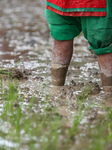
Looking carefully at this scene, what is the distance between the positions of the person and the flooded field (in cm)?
22

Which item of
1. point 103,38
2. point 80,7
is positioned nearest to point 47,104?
point 103,38

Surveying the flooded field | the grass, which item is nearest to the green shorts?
the flooded field

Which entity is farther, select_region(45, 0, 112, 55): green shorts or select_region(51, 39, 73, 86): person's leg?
select_region(51, 39, 73, 86): person's leg

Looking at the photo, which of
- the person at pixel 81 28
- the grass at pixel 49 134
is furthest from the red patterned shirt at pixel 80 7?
the grass at pixel 49 134

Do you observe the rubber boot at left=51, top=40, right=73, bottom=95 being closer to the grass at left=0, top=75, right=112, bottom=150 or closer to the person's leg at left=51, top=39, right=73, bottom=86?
the person's leg at left=51, top=39, right=73, bottom=86

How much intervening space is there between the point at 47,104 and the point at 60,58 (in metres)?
0.57

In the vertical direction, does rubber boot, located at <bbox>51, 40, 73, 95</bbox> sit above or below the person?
below

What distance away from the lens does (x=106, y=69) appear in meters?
2.38

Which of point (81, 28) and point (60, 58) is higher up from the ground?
point (81, 28)

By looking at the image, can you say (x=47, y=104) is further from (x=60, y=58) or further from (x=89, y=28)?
(x=89, y=28)

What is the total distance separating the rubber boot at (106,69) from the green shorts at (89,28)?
0.07m

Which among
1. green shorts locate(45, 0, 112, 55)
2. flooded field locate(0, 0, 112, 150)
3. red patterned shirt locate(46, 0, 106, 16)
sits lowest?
flooded field locate(0, 0, 112, 150)

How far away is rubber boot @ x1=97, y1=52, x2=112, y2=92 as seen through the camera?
2344 mm

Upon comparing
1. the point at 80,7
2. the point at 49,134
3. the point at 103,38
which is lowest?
the point at 49,134
